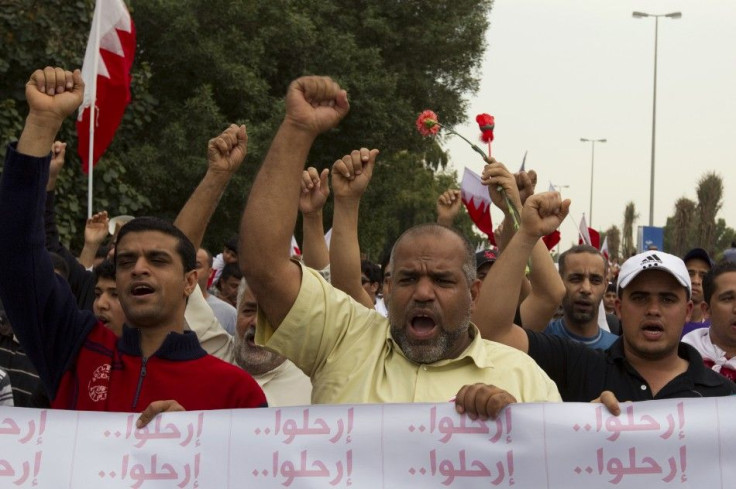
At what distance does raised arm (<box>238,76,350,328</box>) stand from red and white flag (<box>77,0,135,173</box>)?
6.72m

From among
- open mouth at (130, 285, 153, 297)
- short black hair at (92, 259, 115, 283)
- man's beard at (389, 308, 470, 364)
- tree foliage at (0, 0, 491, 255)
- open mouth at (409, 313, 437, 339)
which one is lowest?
man's beard at (389, 308, 470, 364)

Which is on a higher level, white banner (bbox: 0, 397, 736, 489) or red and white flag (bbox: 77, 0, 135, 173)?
red and white flag (bbox: 77, 0, 135, 173)

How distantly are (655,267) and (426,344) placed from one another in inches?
43.5

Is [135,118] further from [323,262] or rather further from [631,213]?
[631,213]

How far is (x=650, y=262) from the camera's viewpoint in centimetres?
445

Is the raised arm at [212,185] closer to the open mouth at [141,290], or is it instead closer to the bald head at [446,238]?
the open mouth at [141,290]

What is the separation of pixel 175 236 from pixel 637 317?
5.31ft

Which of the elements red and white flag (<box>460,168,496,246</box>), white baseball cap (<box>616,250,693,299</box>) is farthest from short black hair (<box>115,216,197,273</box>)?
red and white flag (<box>460,168,496,246</box>)

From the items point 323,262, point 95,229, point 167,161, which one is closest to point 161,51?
point 167,161

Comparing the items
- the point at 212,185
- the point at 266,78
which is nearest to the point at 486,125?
the point at 212,185

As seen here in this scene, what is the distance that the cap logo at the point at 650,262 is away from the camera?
4.43 meters

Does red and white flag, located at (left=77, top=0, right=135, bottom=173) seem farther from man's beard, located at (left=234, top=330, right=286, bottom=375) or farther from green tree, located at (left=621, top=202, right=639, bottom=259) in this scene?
green tree, located at (left=621, top=202, right=639, bottom=259)

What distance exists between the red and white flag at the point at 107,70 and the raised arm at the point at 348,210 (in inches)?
232

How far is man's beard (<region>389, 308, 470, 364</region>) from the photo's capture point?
12.3ft
